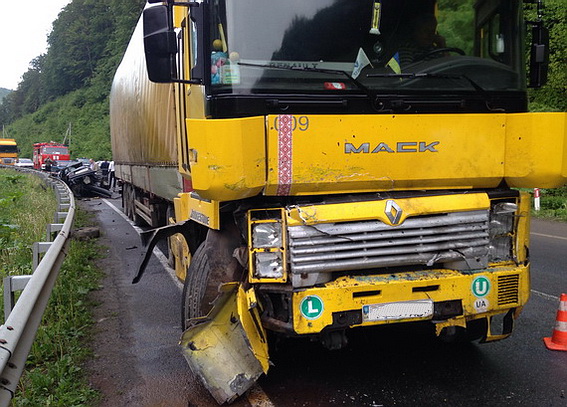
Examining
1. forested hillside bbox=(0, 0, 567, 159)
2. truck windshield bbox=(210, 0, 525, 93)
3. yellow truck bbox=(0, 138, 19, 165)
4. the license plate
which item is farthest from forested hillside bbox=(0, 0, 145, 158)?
the license plate

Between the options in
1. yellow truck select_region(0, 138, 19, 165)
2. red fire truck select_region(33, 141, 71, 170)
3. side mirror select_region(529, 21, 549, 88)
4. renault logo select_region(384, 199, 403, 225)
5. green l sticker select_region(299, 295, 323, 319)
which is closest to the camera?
green l sticker select_region(299, 295, 323, 319)

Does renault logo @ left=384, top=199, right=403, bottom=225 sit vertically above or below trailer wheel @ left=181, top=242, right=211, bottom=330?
above

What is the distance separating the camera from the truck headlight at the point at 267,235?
11.4ft

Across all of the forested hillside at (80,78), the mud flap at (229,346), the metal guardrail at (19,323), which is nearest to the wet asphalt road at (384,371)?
the mud flap at (229,346)

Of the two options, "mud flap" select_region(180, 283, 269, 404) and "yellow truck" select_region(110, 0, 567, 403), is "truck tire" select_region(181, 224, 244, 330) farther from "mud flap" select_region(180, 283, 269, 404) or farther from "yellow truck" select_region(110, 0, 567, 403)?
"mud flap" select_region(180, 283, 269, 404)

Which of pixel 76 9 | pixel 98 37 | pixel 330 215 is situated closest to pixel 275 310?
pixel 330 215

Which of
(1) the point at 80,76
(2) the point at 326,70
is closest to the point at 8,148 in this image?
(1) the point at 80,76

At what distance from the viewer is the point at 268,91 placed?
3.56 metres

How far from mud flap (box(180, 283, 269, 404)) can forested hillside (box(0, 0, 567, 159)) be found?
4988cm

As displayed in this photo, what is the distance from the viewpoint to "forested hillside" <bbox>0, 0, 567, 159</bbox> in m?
58.4

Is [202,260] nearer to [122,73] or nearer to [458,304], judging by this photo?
[458,304]

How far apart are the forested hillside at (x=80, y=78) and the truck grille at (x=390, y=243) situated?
50407 millimetres

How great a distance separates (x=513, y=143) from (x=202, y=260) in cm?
241

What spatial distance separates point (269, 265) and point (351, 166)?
0.85 m
